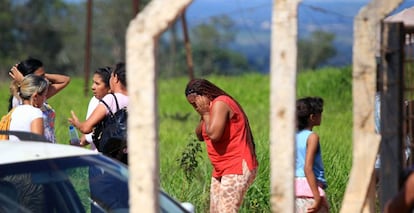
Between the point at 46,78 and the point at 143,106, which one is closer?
the point at 143,106

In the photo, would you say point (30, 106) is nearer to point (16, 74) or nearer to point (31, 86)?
point (31, 86)

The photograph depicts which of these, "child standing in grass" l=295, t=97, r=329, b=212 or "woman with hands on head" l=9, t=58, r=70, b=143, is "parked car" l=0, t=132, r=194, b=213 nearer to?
"child standing in grass" l=295, t=97, r=329, b=212

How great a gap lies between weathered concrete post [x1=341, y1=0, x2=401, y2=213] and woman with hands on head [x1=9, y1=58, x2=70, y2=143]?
348 cm

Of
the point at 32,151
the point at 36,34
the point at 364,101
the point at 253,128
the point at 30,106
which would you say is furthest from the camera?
the point at 36,34

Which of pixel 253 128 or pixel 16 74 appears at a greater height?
pixel 16 74

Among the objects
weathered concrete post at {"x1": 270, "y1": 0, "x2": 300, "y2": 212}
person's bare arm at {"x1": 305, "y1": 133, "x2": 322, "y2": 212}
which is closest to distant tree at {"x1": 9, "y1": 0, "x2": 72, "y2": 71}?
person's bare arm at {"x1": 305, "y1": 133, "x2": 322, "y2": 212}

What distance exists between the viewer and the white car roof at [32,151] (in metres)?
6.16

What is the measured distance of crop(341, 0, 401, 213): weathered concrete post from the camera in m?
5.89

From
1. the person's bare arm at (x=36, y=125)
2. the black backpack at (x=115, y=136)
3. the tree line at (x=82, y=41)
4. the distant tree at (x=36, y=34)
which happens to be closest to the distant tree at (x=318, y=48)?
the tree line at (x=82, y=41)

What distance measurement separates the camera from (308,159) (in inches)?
322

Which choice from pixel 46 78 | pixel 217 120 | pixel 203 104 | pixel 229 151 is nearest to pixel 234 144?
pixel 229 151

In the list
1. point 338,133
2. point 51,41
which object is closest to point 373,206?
point 338,133

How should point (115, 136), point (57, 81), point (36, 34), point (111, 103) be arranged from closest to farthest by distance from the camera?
point (115, 136), point (111, 103), point (57, 81), point (36, 34)

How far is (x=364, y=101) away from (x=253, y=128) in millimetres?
10541
